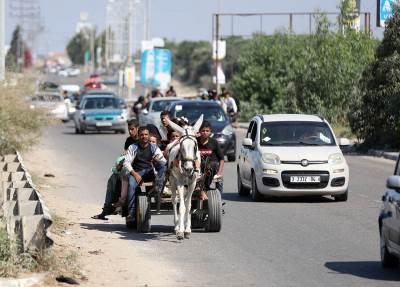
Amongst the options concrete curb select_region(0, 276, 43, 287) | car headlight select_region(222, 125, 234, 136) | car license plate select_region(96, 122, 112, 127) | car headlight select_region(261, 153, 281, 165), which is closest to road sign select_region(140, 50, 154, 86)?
car license plate select_region(96, 122, 112, 127)

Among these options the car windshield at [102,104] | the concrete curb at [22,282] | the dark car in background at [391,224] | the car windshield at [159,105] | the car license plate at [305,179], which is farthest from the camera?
the car windshield at [102,104]

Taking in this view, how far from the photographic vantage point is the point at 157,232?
16.8 metres

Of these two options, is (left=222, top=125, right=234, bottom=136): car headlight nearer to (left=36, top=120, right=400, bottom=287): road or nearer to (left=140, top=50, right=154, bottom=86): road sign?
(left=36, top=120, right=400, bottom=287): road

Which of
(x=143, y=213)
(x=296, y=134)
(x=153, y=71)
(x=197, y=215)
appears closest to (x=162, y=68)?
(x=153, y=71)

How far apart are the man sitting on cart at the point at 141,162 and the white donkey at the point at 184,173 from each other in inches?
38.8

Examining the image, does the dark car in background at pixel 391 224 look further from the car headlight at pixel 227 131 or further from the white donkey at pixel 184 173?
the car headlight at pixel 227 131

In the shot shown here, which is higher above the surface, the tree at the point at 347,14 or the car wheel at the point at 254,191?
the tree at the point at 347,14

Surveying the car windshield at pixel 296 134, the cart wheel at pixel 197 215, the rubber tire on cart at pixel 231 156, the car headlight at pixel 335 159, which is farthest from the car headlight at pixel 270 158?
the rubber tire on cart at pixel 231 156

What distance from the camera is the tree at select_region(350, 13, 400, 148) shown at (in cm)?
3588

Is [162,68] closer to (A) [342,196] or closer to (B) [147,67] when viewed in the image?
(B) [147,67]

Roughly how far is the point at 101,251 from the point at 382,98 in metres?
22.9

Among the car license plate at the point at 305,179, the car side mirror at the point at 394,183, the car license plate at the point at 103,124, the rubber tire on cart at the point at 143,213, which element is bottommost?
the car license plate at the point at 103,124

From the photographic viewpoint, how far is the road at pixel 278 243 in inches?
488

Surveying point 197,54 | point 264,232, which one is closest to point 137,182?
point 264,232
